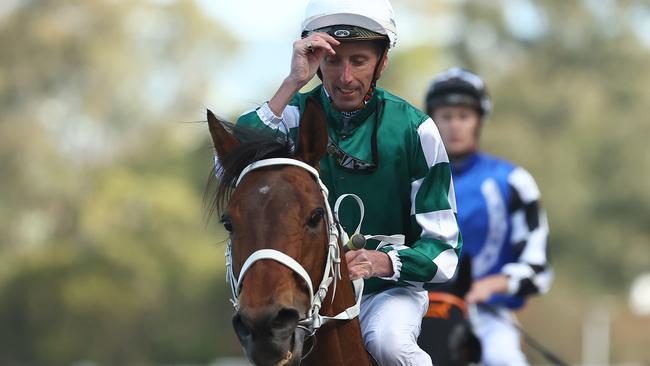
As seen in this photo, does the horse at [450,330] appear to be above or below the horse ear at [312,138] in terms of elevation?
below

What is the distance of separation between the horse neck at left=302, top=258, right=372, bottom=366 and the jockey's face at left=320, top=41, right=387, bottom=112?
0.69 meters

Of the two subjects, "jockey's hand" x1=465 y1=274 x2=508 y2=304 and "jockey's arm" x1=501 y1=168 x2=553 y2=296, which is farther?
"jockey's arm" x1=501 y1=168 x2=553 y2=296

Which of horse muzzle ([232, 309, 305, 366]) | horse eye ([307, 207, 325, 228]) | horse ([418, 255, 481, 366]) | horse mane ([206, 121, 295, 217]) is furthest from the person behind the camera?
horse ([418, 255, 481, 366])

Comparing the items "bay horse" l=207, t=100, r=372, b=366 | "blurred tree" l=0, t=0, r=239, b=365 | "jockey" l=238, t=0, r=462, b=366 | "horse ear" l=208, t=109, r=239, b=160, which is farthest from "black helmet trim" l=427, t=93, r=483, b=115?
"blurred tree" l=0, t=0, r=239, b=365

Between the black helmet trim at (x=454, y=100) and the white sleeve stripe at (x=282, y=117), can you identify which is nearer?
the white sleeve stripe at (x=282, y=117)

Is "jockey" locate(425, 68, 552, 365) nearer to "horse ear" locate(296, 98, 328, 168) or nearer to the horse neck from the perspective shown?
the horse neck

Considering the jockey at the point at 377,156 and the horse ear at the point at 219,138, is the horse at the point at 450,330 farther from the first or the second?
the horse ear at the point at 219,138

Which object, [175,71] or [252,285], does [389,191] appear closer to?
[252,285]

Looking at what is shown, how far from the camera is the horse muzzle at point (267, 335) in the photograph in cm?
376

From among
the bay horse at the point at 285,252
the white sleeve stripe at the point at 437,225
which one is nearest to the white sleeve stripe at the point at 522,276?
the white sleeve stripe at the point at 437,225

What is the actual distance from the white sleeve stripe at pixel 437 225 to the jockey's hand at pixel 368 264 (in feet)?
0.75

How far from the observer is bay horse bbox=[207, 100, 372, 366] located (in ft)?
12.5

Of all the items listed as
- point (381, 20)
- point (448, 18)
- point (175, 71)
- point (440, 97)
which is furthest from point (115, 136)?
point (381, 20)

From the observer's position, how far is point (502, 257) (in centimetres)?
868
